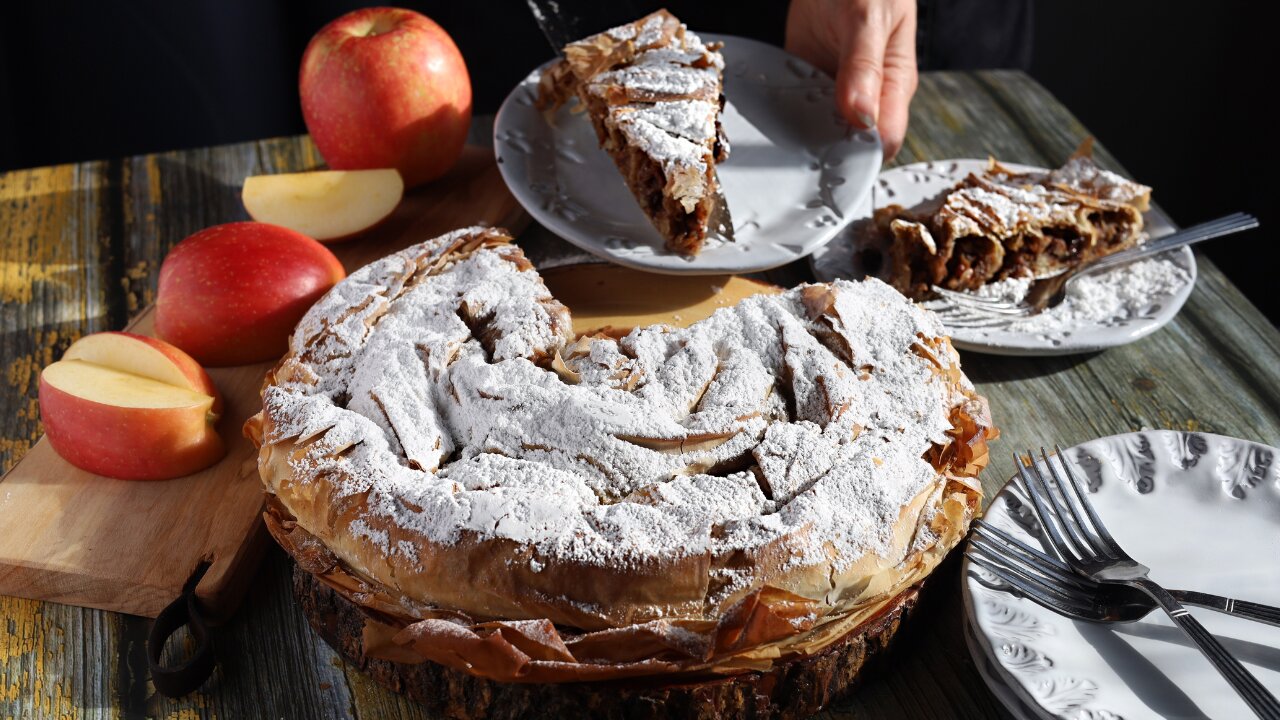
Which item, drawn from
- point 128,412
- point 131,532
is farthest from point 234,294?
point 131,532

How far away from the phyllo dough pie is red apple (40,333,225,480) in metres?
0.19

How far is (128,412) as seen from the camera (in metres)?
1.51

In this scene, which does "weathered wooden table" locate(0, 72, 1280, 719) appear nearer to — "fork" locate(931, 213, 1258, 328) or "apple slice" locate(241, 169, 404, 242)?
"fork" locate(931, 213, 1258, 328)

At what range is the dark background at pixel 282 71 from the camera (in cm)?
276

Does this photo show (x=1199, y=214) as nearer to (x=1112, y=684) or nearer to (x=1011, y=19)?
(x=1011, y=19)

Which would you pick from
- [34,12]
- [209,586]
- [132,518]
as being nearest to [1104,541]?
[209,586]

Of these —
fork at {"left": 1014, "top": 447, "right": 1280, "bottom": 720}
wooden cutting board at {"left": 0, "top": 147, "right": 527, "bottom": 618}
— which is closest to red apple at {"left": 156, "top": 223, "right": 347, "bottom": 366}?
wooden cutting board at {"left": 0, "top": 147, "right": 527, "bottom": 618}

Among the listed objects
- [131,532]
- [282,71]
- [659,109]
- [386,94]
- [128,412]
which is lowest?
[282,71]

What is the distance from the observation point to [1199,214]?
3.61m

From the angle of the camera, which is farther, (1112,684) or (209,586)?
(209,586)

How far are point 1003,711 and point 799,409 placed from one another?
0.44 metres

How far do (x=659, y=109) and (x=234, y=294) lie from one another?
804 mm

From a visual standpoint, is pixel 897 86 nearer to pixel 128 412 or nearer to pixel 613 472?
pixel 613 472

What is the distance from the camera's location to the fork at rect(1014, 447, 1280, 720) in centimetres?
112
